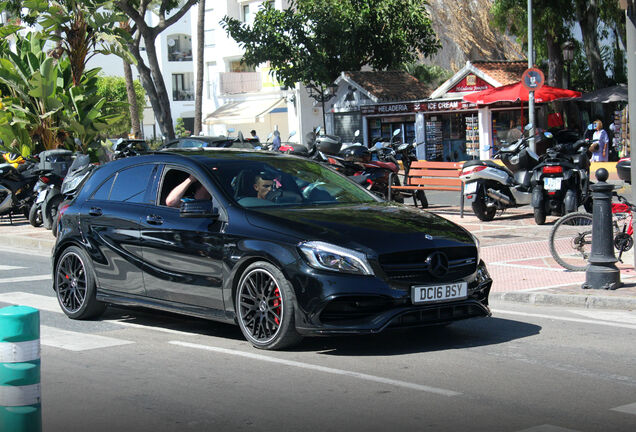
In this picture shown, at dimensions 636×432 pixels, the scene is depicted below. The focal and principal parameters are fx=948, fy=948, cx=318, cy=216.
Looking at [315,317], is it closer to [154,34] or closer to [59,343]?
[59,343]

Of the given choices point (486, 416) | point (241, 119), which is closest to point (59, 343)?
point (486, 416)

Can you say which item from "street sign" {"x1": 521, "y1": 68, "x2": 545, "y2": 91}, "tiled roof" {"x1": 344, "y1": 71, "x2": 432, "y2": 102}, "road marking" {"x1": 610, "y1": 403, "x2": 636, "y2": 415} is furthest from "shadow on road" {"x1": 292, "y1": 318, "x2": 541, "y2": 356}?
"tiled roof" {"x1": 344, "y1": 71, "x2": 432, "y2": 102}

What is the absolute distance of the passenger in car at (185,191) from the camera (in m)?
8.15

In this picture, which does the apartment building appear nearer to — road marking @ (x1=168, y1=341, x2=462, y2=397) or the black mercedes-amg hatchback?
the black mercedes-amg hatchback

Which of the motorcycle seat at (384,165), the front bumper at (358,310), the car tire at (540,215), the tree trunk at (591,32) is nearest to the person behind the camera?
the front bumper at (358,310)

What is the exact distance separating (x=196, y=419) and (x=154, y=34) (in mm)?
26506

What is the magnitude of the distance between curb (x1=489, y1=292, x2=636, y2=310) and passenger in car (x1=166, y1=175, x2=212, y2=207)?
355 cm

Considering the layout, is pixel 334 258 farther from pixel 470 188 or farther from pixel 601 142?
pixel 601 142

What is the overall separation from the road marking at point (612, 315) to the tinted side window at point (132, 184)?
170 inches

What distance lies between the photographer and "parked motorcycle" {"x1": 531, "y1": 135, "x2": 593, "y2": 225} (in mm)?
15594

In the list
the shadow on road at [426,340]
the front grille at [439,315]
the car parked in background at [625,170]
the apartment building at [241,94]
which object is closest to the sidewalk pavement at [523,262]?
the car parked in background at [625,170]

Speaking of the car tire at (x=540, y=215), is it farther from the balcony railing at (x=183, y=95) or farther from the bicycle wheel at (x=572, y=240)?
the balcony railing at (x=183, y=95)

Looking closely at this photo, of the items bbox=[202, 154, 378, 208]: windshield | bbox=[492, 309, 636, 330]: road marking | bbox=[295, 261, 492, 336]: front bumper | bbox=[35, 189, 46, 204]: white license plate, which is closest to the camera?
bbox=[295, 261, 492, 336]: front bumper

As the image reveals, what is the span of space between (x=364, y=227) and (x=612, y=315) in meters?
3.08
